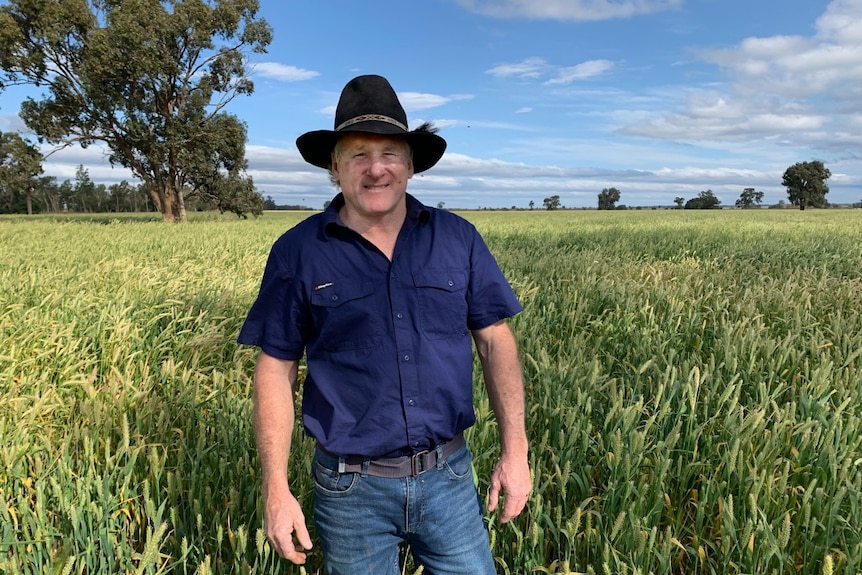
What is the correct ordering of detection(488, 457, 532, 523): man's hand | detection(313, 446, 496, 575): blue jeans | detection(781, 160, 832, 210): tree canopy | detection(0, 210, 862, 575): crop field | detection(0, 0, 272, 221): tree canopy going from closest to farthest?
1. detection(313, 446, 496, 575): blue jeans
2. detection(488, 457, 532, 523): man's hand
3. detection(0, 210, 862, 575): crop field
4. detection(0, 0, 272, 221): tree canopy
5. detection(781, 160, 832, 210): tree canopy

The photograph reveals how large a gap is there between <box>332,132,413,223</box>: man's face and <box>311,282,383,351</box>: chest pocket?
0.82 ft

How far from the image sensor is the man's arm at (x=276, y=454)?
171cm

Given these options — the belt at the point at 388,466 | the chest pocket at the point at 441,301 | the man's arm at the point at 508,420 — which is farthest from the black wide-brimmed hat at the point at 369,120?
the belt at the point at 388,466

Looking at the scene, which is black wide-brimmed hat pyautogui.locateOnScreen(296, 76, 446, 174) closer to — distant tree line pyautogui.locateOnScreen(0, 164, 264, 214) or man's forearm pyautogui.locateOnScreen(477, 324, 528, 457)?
man's forearm pyautogui.locateOnScreen(477, 324, 528, 457)

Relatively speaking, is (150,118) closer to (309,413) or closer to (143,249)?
(143,249)

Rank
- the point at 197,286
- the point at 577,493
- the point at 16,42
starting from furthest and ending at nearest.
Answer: the point at 16,42, the point at 197,286, the point at 577,493

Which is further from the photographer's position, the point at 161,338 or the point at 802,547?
the point at 161,338

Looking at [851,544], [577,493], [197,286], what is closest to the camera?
[851,544]

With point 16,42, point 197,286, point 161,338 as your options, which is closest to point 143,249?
point 197,286

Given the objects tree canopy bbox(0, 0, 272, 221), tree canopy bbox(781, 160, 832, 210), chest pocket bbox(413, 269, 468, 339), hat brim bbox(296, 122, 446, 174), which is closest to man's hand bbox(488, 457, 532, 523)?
chest pocket bbox(413, 269, 468, 339)

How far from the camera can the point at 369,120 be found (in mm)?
1709

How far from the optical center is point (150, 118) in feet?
96.9

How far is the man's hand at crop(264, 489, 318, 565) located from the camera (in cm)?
170

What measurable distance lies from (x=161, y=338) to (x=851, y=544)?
4.70 m
